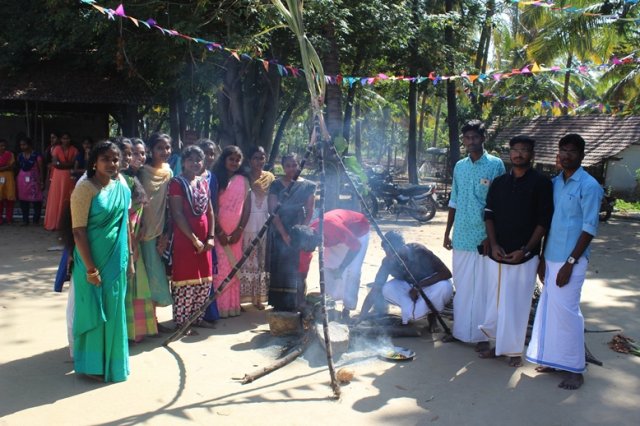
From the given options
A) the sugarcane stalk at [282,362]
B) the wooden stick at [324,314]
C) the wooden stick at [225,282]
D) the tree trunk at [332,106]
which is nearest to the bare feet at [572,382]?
the wooden stick at [324,314]

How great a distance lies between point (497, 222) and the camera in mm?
4383

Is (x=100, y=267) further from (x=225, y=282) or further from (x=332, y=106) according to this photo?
(x=332, y=106)

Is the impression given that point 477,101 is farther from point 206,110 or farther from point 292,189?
point 292,189

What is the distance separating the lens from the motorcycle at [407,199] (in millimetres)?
13133

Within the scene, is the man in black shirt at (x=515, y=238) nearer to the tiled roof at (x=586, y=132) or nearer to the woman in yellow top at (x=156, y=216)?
the woman in yellow top at (x=156, y=216)

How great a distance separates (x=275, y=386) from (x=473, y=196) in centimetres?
223

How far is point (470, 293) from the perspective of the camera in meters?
4.68

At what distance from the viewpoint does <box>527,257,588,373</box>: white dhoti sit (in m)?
3.96

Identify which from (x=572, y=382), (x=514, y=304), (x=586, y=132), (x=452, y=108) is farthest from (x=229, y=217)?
(x=586, y=132)

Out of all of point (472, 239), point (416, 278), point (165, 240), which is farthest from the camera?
point (416, 278)

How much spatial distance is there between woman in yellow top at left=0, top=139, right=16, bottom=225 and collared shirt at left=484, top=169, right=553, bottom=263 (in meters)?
9.26

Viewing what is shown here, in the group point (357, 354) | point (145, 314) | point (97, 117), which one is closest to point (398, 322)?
point (357, 354)

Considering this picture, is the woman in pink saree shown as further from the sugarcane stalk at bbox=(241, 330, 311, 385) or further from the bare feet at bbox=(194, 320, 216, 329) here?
the sugarcane stalk at bbox=(241, 330, 311, 385)

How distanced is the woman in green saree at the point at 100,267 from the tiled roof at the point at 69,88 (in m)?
8.08
